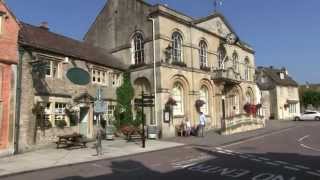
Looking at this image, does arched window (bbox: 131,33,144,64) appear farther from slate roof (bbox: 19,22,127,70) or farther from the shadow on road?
the shadow on road

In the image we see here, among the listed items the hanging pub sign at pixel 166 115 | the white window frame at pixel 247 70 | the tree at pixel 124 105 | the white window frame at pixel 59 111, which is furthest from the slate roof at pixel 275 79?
the white window frame at pixel 59 111

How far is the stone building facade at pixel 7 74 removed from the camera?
695 inches

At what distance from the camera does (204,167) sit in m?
13.2

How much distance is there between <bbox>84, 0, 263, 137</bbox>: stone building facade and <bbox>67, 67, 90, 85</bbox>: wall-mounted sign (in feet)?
16.6

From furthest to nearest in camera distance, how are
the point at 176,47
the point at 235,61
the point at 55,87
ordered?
the point at 235,61 → the point at 176,47 → the point at 55,87

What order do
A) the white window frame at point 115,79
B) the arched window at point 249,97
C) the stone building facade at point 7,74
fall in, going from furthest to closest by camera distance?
the arched window at point 249,97, the white window frame at point 115,79, the stone building facade at point 7,74

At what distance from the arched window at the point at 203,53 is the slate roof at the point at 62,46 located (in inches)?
291

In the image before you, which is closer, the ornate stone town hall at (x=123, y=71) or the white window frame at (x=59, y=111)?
the ornate stone town hall at (x=123, y=71)

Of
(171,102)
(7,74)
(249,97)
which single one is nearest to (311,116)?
(249,97)

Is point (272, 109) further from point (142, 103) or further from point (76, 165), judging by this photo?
point (76, 165)

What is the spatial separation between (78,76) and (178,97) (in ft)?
29.1

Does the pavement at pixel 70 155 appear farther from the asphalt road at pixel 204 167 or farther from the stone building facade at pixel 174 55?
the stone building facade at pixel 174 55

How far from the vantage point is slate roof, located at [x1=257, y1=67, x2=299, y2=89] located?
186 feet

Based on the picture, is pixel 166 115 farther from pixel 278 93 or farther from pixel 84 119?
pixel 278 93
